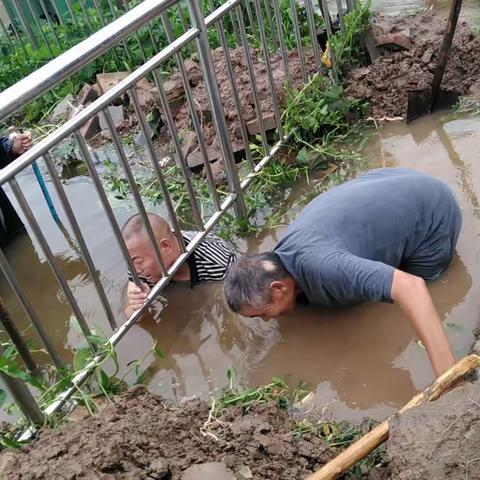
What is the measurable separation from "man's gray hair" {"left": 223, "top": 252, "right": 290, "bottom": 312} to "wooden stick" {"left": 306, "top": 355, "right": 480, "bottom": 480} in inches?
30.6

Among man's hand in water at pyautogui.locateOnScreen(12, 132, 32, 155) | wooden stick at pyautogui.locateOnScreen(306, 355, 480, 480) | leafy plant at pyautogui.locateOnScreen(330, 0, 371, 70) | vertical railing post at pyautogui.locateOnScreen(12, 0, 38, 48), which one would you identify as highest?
vertical railing post at pyautogui.locateOnScreen(12, 0, 38, 48)

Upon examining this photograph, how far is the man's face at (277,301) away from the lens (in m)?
2.60

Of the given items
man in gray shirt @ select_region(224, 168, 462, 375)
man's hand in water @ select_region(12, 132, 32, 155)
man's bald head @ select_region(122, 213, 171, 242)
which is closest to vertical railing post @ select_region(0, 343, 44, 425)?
man in gray shirt @ select_region(224, 168, 462, 375)

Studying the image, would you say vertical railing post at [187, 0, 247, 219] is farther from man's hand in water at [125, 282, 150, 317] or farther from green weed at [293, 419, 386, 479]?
green weed at [293, 419, 386, 479]

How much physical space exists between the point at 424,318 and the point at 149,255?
4.68 feet

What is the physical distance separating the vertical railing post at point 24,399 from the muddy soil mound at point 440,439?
1.34m

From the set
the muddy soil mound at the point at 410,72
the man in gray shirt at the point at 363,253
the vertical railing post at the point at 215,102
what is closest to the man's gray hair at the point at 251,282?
the man in gray shirt at the point at 363,253

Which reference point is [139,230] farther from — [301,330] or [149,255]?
[301,330]

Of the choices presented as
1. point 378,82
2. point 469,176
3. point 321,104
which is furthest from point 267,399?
point 378,82

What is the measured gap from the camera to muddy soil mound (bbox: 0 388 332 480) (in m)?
2.06

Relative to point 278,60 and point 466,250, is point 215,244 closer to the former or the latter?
point 466,250

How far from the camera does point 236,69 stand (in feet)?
15.7

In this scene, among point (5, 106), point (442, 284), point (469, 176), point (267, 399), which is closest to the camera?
point (5, 106)

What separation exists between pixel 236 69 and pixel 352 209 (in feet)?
7.95
